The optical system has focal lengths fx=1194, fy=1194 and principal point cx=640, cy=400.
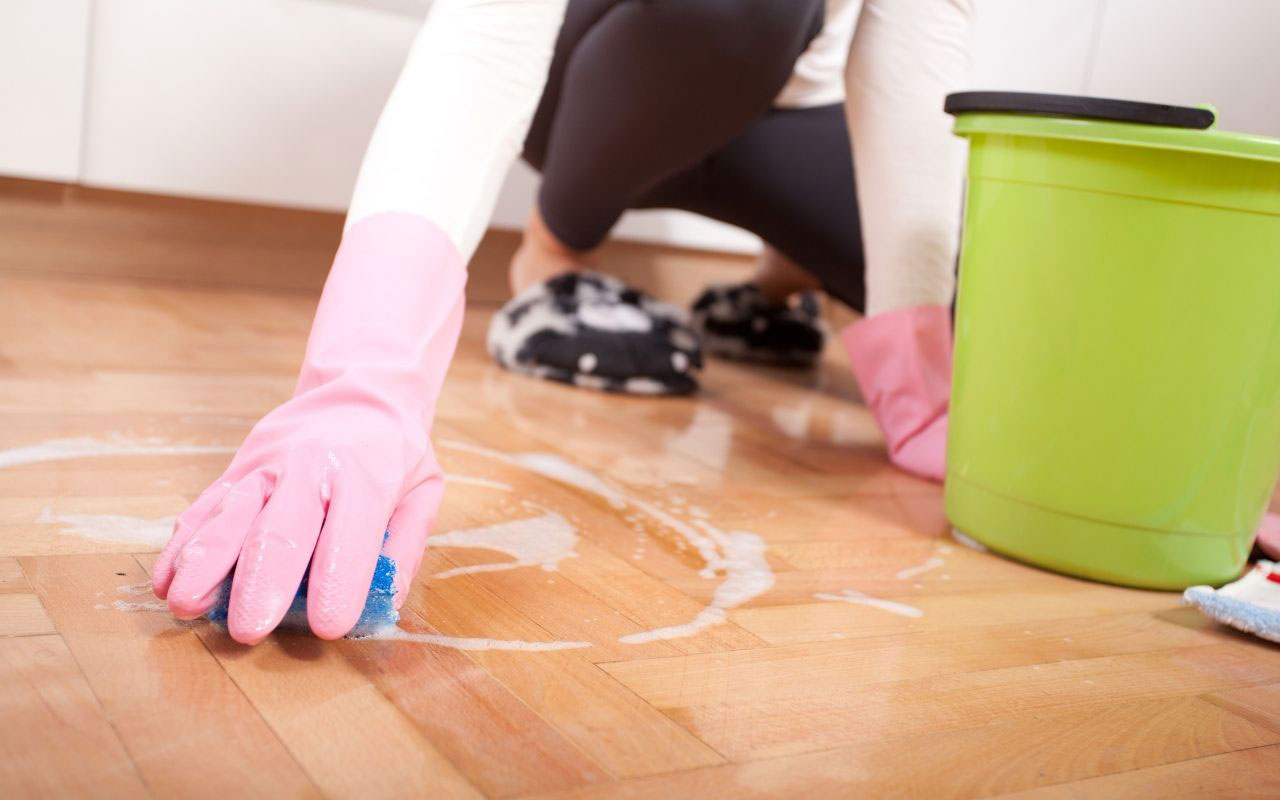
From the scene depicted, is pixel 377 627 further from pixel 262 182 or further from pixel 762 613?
pixel 262 182

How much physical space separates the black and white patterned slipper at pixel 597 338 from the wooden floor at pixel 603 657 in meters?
0.26

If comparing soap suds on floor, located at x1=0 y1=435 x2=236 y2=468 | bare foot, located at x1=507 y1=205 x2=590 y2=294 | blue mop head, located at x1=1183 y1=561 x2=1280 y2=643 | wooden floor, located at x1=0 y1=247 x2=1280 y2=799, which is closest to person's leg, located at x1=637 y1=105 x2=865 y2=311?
bare foot, located at x1=507 y1=205 x2=590 y2=294

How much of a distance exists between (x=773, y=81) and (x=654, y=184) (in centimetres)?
20

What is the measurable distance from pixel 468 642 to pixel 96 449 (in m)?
0.38

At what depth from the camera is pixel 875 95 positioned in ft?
3.43

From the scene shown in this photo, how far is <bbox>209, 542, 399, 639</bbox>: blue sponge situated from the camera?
1.85 ft

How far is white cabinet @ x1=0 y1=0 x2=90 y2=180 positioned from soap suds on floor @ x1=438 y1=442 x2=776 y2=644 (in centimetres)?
76

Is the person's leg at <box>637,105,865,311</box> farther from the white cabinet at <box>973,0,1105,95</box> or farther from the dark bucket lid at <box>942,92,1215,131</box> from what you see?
the dark bucket lid at <box>942,92,1215,131</box>

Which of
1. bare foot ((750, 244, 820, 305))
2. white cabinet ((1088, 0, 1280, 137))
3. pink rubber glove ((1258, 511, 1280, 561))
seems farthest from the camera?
bare foot ((750, 244, 820, 305))

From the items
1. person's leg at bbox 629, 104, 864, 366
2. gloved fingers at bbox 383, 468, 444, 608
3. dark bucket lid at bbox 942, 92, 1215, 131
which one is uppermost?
dark bucket lid at bbox 942, 92, 1215, 131

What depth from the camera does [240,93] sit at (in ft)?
4.94

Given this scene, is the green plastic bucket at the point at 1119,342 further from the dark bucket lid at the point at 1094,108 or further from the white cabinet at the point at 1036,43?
the white cabinet at the point at 1036,43

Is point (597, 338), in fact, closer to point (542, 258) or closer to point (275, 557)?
point (542, 258)

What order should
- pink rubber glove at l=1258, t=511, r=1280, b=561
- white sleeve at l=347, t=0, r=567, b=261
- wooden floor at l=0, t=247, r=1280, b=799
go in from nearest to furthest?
wooden floor at l=0, t=247, r=1280, b=799
white sleeve at l=347, t=0, r=567, b=261
pink rubber glove at l=1258, t=511, r=1280, b=561
